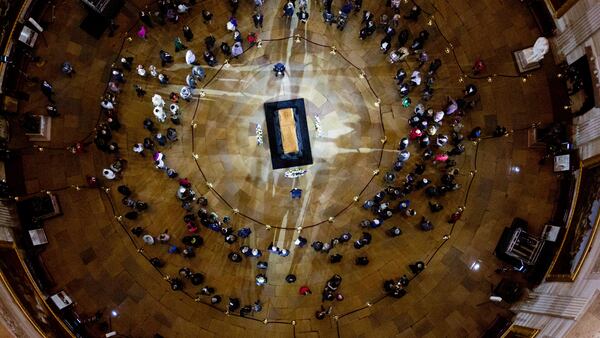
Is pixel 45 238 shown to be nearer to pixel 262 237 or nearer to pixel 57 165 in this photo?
pixel 57 165

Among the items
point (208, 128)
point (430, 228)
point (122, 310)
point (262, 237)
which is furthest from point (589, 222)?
point (122, 310)

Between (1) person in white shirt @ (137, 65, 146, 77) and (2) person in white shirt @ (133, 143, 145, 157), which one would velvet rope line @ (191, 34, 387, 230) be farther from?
(1) person in white shirt @ (137, 65, 146, 77)

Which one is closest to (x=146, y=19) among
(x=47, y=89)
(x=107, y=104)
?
(x=107, y=104)

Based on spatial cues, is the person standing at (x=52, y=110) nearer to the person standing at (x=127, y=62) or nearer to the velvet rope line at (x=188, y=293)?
the velvet rope line at (x=188, y=293)

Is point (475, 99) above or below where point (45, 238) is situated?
above

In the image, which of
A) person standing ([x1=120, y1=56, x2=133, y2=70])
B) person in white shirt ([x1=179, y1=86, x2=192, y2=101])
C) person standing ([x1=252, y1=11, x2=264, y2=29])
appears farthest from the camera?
person standing ([x1=252, y1=11, x2=264, y2=29])

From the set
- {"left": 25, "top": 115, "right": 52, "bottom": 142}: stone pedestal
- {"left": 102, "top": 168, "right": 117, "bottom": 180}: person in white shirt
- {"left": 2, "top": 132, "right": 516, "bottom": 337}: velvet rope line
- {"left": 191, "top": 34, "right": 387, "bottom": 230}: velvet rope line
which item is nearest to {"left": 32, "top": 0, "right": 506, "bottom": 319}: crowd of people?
{"left": 102, "top": 168, "right": 117, "bottom": 180}: person in white shirt

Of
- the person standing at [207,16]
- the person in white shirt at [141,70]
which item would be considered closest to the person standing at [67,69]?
the person in white shirt at [141,70]
